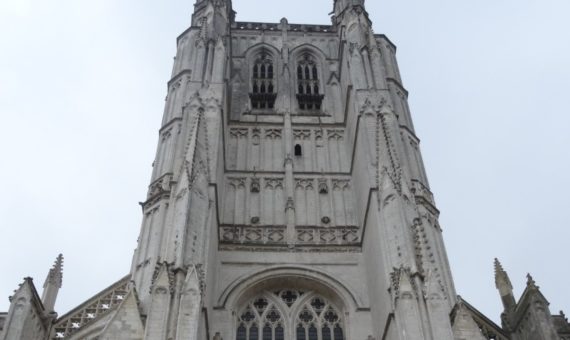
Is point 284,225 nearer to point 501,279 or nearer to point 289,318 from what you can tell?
point 289,318

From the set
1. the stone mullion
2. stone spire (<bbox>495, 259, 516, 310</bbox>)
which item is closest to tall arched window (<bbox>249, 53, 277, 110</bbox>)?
the stone mullion

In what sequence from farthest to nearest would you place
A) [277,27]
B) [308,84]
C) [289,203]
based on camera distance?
[277,27], [308,84], [289,203]

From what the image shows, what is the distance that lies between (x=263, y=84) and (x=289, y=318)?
1053 centimetres

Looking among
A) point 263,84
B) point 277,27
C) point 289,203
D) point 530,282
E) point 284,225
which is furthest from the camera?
point 277,27

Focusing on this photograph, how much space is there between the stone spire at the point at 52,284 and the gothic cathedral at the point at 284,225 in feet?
0.12

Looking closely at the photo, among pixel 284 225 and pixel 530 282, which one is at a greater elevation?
pixel 284 225

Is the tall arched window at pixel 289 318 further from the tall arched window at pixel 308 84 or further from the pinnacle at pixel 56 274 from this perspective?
the tall arched window at pixel 308 84

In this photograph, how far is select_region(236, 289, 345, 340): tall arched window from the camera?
17.5 metres

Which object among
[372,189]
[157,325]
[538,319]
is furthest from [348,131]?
[157,325]

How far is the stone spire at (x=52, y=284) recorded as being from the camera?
17.4m

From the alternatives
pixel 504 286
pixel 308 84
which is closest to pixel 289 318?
pixel 504 286

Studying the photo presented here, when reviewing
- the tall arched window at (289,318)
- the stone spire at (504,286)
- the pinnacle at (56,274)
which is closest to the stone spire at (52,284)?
the pinnacle at (56,274)

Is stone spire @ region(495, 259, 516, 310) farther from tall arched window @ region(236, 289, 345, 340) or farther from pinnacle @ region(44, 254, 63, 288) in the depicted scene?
pinnacle @ region(44, 254, 63, 288)

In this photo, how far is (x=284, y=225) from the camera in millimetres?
19828
